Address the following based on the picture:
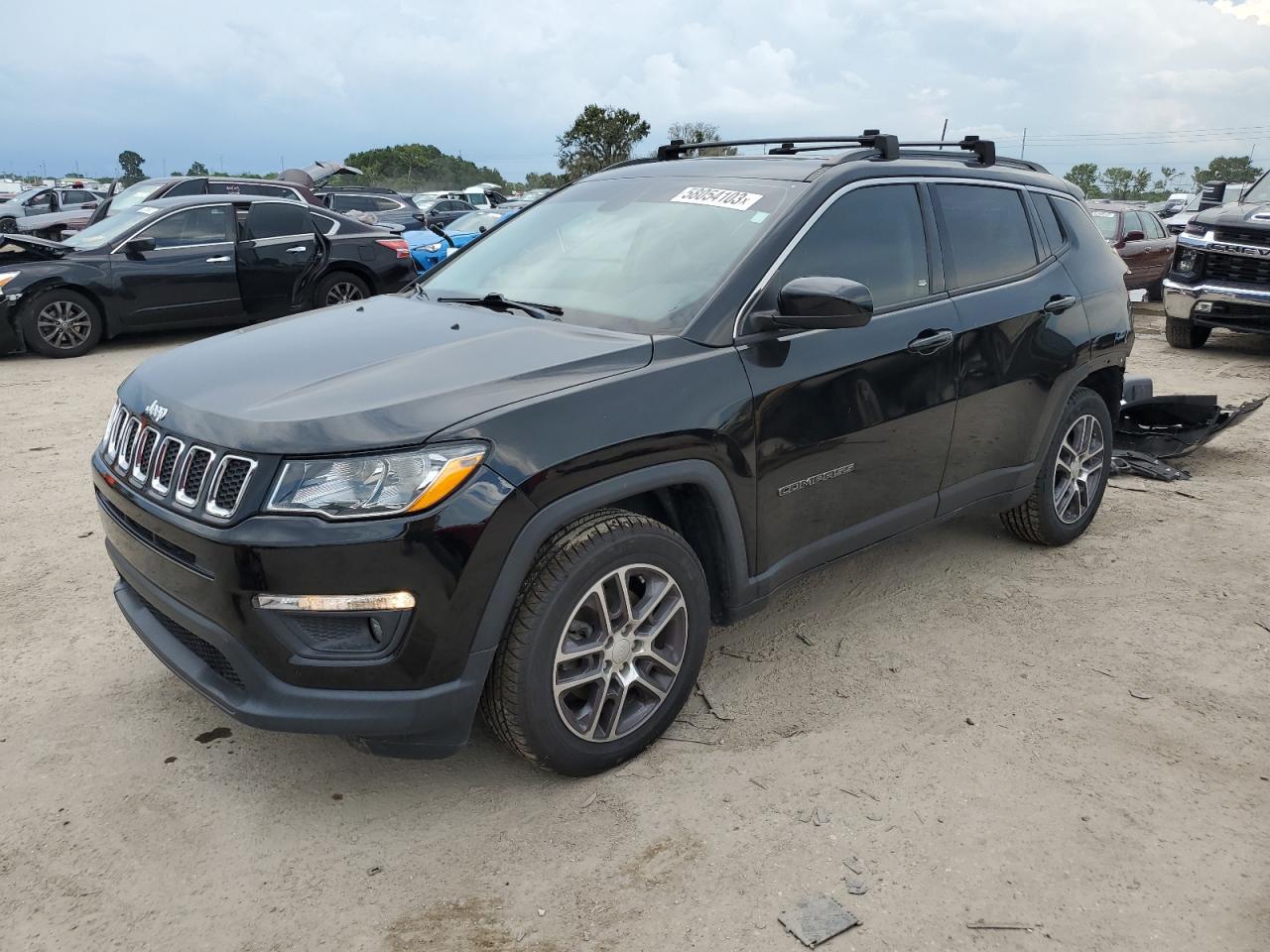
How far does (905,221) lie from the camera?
12.3ft

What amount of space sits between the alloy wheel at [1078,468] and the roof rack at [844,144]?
4.29 ft

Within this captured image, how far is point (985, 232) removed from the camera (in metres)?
4.11

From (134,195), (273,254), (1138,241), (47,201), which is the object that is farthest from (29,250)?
(47,201)

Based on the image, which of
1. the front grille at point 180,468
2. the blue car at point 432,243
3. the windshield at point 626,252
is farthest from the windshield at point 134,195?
the front grille at point 180,468

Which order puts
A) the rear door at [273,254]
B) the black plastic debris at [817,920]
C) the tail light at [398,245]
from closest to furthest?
1. the black plastic debris at [817,920]
2. the rear door at [273,254]
3. the tail light at [398,245]

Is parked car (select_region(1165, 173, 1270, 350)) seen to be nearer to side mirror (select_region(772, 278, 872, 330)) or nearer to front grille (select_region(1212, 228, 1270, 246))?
front grille (select_region(1212, 228, 1270, 246))

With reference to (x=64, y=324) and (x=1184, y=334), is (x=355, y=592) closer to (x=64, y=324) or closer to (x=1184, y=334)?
(x=64, y=324)

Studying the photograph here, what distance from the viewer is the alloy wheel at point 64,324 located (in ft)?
31.0

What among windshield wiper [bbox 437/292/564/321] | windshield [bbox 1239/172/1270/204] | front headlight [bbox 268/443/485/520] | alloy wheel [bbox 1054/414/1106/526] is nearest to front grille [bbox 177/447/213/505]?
front headlight [bbox 268/443/485/520]

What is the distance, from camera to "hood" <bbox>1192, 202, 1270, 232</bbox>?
9570 mm

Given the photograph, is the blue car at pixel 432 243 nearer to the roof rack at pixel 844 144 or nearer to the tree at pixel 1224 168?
the roof rack at pixel 844 144

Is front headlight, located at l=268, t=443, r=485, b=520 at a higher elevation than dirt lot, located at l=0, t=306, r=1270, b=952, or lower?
higher

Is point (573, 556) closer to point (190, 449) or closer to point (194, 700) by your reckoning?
point (190, 449)

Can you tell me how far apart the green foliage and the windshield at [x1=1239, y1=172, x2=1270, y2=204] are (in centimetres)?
5934
